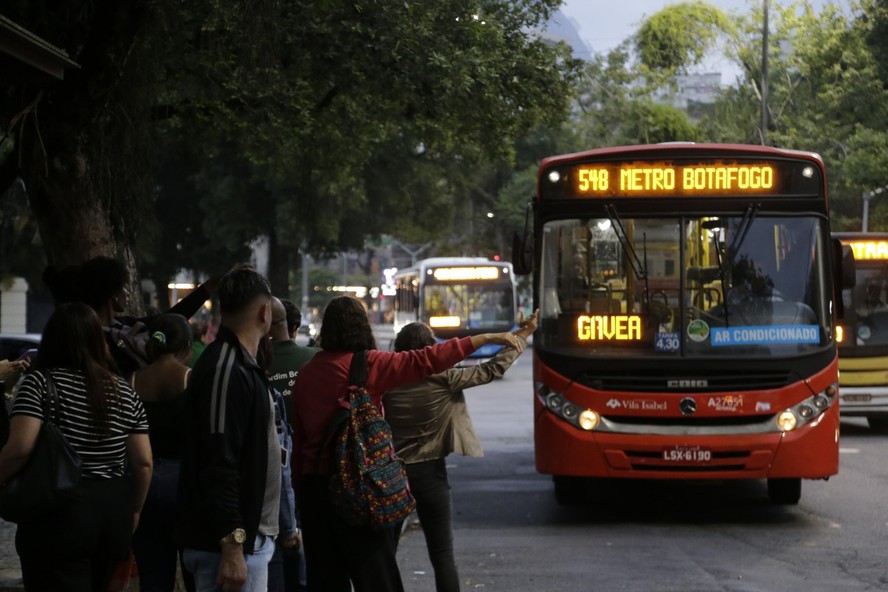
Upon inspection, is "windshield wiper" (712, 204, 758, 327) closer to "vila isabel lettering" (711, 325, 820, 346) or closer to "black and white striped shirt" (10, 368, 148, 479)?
"vila isabel lettering" (711, 325, 820, 346)

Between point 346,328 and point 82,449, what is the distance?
1151 millimetres

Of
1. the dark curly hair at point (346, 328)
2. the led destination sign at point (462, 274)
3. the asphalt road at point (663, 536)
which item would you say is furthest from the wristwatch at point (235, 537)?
the led destination sign at point (462, 274)

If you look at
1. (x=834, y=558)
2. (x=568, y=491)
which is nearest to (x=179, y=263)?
(x=568, y=491)

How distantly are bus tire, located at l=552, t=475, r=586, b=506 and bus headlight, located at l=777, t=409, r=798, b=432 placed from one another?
6.26ft

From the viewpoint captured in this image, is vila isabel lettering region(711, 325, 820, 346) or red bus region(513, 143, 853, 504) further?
vila isabel lettering region(711, 325, 820, 346)

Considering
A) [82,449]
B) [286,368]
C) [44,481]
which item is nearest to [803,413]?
[286,368]

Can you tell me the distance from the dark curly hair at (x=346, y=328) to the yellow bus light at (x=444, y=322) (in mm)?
31870

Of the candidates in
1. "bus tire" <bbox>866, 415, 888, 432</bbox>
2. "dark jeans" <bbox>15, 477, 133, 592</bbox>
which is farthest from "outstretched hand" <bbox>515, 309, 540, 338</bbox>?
"bus tire" <bbox>866, 415, 888, 432</bbox>

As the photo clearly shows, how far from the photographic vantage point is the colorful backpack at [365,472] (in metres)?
5.34

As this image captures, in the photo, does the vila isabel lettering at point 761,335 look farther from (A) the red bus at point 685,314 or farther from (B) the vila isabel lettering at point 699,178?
(B) the vila isabel lettering at point 699,178

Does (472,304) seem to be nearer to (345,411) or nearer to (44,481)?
(345,411)

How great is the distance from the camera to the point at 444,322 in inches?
1487

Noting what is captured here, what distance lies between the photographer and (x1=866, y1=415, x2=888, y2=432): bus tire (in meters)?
20.8

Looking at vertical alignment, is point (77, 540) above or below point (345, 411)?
below
